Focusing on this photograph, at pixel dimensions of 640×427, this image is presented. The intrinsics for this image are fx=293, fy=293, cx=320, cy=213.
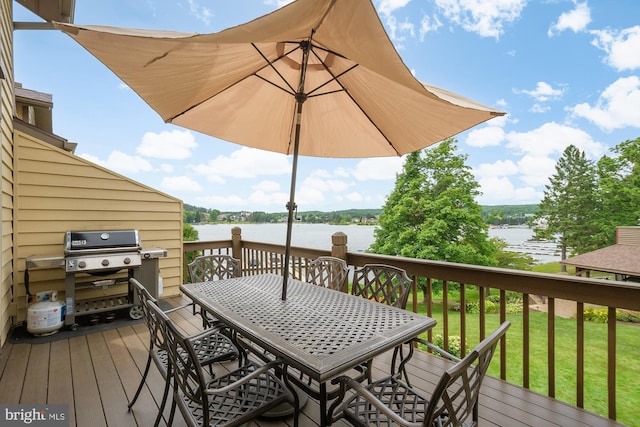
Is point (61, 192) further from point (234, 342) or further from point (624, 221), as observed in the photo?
point (624, 221)

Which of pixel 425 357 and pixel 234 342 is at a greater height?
pixel 234 342

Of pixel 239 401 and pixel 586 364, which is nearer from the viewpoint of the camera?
pixel 239 401

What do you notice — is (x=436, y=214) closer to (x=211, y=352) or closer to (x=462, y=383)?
(x=211, y=352)

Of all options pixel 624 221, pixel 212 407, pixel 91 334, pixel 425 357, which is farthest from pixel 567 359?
pixel 624 221

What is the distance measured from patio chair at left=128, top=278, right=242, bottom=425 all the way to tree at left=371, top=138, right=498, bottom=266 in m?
12.5

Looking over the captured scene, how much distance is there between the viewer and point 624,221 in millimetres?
14430

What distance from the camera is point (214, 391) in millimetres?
1283

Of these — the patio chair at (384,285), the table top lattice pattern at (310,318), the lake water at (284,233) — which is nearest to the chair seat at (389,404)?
the table top lattice pattern at (310,318)

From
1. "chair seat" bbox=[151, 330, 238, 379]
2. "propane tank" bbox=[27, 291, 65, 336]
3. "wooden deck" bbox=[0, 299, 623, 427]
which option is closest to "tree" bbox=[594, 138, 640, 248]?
"wooden deck" bbox=[0, 299, 623, 427]

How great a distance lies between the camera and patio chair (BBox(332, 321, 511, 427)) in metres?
0.99

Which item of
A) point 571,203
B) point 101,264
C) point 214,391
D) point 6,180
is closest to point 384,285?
point 214,391

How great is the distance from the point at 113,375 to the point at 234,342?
1232 millimetres

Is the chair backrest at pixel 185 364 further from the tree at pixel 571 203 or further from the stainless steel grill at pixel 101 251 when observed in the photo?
the tree at pixel 571 203

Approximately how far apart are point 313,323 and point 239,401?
56 centimetres
